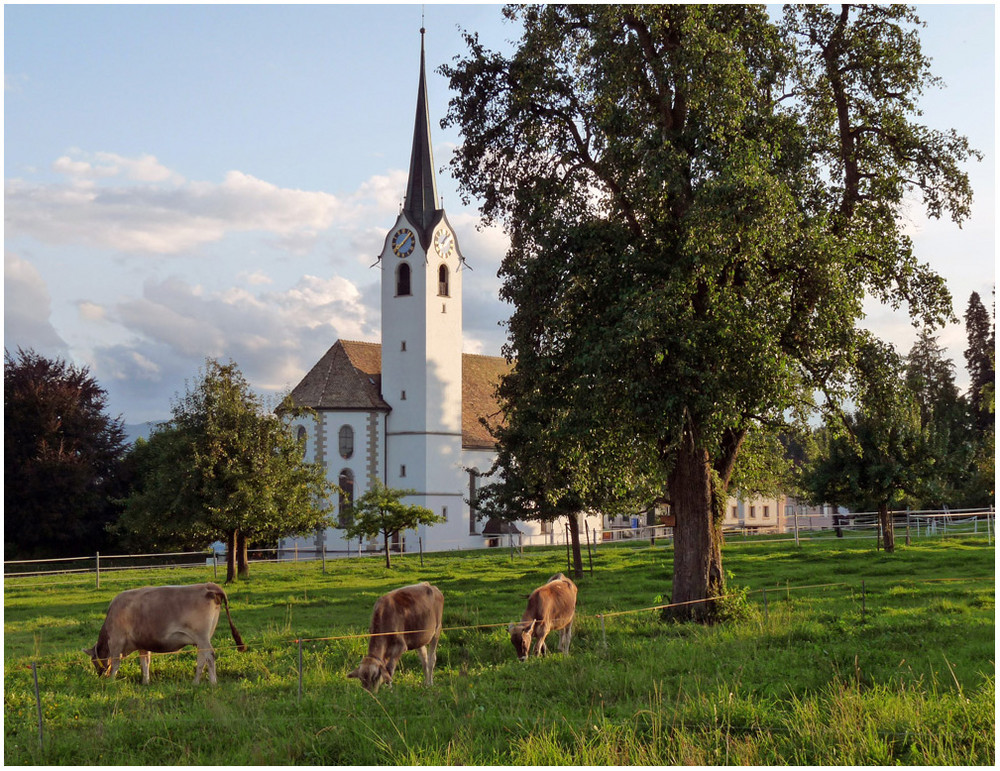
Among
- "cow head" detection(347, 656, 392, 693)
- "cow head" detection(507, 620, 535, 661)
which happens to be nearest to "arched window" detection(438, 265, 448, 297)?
"cow head" detection(507, 620, 535, 661)

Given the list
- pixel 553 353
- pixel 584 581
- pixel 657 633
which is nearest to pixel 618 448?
pixel 553 353

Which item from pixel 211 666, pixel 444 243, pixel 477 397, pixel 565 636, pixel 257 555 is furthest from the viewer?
pixel 477 397

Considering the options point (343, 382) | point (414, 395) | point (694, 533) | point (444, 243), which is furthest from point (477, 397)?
point (694, 533)

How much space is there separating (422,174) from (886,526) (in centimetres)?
4332

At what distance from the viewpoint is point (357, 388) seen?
63.6 m

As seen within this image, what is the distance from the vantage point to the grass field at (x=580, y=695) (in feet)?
26.7

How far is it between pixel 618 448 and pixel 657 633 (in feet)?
11.6

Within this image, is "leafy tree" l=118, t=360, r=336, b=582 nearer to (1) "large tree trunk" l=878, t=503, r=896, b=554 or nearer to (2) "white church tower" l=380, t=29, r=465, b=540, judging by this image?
(1) "large tree trunk" l=878, t=503, r=896, b=554

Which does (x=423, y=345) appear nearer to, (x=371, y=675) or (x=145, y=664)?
(x=145, y=664)

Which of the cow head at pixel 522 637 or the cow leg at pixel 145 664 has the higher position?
the cow head at pixel 522 637

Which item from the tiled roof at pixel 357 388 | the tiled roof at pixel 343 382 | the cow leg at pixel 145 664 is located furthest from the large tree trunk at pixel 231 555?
the tiled roof at pixel 343 382

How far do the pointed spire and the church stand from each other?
7cm

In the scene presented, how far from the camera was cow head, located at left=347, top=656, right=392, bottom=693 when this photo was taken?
1177 cm

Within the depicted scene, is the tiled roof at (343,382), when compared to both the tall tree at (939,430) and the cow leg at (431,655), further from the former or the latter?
the cow leg at (431,655)
